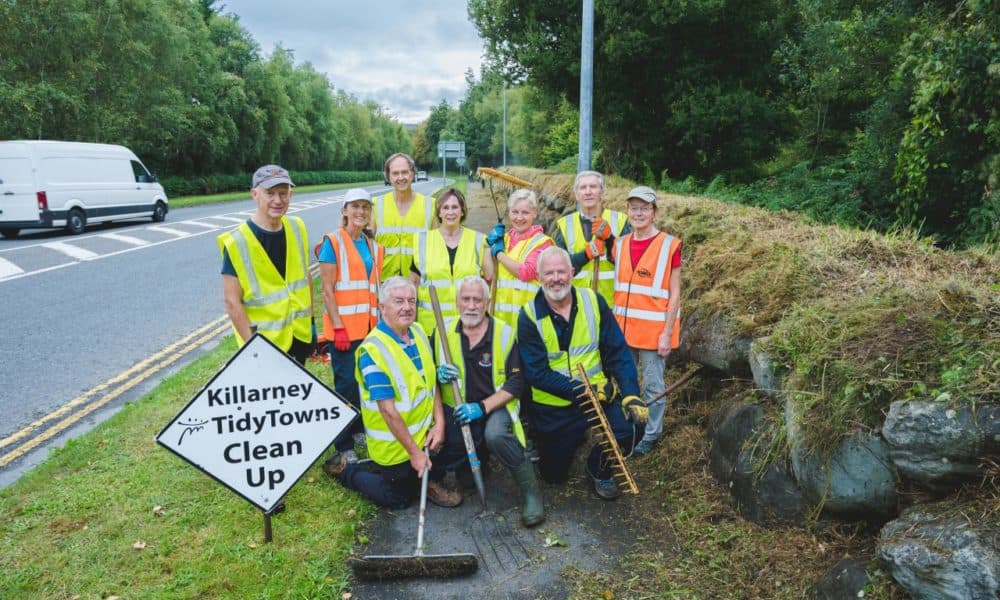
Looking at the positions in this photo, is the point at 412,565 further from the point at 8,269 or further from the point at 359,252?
the point at 8,269

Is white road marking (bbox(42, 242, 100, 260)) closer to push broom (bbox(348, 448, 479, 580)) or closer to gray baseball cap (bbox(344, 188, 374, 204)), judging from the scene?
gray baseball cap (bbox(344, 188, 374, 204))

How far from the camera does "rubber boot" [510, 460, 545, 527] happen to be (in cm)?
397

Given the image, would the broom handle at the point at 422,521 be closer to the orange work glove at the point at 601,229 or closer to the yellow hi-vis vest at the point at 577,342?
the yellow hi-vis vest at the point at 577,342

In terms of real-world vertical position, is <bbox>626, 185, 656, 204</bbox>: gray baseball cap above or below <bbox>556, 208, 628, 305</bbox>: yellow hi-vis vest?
above

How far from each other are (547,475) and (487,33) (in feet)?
43.9

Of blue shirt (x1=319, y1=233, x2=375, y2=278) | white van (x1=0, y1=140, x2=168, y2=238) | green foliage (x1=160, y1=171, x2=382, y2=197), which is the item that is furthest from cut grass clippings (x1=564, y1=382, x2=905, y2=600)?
green foliage (x1=160, y1=171, x2=382, y2=197)

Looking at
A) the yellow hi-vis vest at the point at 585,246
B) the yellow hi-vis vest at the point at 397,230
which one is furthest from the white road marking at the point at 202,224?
the yellow hi-vis vest at the point at 585,246

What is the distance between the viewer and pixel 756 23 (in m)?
13.3

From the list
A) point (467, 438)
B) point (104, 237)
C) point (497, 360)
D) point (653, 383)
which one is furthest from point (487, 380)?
point (104, 237)

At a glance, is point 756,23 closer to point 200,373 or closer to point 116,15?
point 200,373

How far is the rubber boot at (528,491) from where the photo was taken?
3.97 metres

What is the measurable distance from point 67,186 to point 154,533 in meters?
17.0

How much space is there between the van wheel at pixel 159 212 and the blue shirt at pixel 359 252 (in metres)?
19.3

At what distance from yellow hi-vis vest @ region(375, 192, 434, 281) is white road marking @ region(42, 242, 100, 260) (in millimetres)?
10867
